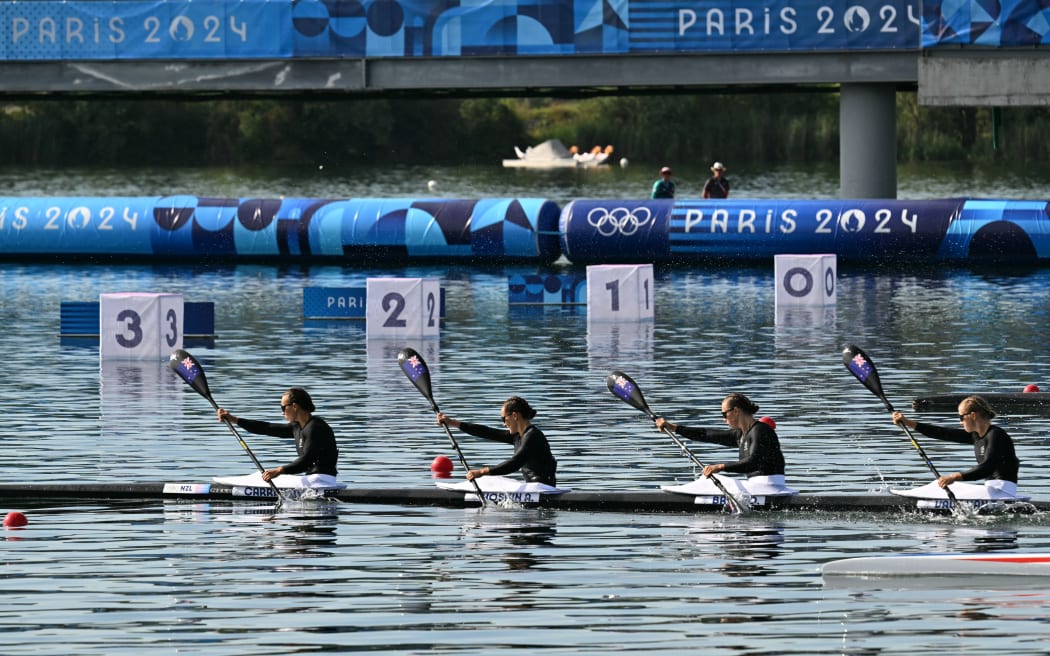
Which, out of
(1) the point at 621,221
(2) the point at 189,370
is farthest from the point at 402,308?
(2) the point at 189,370

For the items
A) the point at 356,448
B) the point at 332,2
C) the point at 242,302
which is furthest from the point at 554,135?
the point at 356,448

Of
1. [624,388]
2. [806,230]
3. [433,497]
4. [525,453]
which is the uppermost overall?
[806,230]

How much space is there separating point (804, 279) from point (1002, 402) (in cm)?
1507

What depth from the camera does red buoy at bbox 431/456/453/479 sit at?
80.6ft

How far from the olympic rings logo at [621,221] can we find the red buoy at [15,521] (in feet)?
105

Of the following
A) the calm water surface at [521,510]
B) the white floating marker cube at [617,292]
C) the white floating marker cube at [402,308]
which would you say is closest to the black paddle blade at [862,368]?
the calm water surface at [521,510]

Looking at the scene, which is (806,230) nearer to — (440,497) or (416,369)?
(416,369)

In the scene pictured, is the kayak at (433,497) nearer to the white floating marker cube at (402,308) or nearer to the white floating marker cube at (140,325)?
the white floating marker cube at (140,325)

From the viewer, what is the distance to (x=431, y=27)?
177 ft

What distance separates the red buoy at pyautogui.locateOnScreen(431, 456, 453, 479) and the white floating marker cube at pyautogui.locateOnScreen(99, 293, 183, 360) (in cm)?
1182

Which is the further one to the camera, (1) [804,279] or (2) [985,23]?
(2) [985,23]

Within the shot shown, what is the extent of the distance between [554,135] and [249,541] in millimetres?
113078

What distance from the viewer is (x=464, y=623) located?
16703 mm

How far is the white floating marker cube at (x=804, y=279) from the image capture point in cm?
4394
